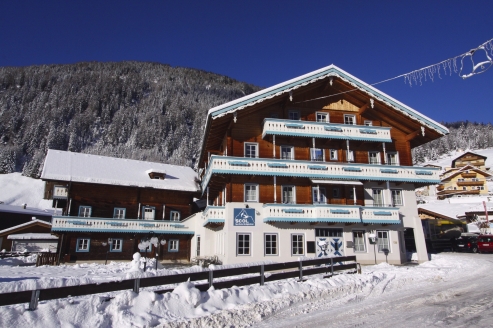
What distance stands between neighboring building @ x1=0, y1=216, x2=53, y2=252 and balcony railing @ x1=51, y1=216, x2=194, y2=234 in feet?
47.0

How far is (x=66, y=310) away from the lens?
830cm

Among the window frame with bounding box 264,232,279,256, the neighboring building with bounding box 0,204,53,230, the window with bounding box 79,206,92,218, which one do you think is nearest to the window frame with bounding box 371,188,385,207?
the window frame with bounding box 264,232,279,256

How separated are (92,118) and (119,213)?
14213cm

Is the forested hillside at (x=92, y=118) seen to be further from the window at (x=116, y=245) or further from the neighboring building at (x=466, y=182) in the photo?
the neighboring building at (x=466, y=182)

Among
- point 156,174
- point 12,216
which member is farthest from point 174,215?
point 12,216

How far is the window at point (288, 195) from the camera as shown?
1043 inches

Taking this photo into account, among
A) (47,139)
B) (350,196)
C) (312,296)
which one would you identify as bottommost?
(312,296)

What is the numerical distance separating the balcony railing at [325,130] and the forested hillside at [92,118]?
9282 centimetres

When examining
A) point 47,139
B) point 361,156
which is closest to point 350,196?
point 361,156

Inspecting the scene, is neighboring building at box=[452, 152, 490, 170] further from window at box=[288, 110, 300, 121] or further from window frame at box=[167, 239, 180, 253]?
window frame at box=[167, 239, 180, 253]

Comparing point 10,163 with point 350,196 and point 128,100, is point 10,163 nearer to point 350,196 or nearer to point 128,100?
point 128,100

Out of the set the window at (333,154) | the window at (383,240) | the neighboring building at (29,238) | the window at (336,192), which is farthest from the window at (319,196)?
the neighboring building at (29,238)

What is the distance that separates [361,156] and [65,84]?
192317 millimetres

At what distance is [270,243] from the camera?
24.9 m
